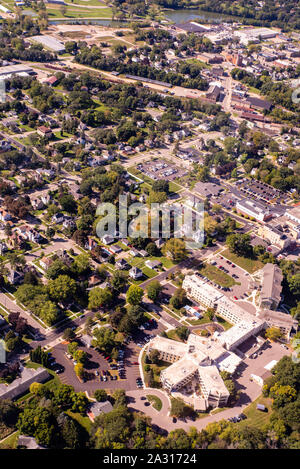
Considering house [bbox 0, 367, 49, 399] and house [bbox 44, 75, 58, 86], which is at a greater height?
house [bbox 44, 75, 58, 86]

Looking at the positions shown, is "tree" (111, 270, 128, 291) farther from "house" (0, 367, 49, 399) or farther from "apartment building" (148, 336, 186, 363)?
"house" (0, 367, 49, 399)

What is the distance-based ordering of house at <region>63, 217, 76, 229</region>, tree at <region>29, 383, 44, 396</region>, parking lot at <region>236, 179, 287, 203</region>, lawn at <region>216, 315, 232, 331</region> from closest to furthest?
1. tree at <region>29, 383, 44, 396</region>
2. lawn at <region>216, 315, 232, 331</region>
3. house at <region>63, 217, 76, 229</region>
4. parking lot at <region>236, 179, 287, 203</region>

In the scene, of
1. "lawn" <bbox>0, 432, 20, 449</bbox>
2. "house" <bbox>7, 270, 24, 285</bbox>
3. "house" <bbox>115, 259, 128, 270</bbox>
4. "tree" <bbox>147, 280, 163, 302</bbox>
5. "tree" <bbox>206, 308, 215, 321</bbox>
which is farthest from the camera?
"house" <bbox>115, 259, 128, 270</bbox>

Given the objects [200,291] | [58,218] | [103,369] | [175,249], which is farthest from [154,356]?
[58,218]

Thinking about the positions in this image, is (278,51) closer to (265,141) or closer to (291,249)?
(265,141)

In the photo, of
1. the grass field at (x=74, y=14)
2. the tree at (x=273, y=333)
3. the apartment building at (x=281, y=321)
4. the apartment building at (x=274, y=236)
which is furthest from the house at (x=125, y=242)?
the grass field at (x=74, y=14)

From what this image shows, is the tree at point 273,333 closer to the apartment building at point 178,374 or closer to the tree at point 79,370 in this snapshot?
the apartment building at point 178,374

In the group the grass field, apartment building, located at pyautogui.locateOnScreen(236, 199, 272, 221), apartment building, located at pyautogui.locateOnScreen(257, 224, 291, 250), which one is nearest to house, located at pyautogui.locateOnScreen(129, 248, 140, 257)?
apartment building, located at pyautogui.locateOnScreen(257, 224, 291, 250)

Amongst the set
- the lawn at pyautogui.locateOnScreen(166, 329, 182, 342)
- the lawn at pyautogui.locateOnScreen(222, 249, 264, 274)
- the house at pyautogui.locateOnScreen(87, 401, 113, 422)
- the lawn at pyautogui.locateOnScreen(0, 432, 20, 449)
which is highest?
the lawn at pyautogui.locateOnScreen(222, 249, 264, 274)
